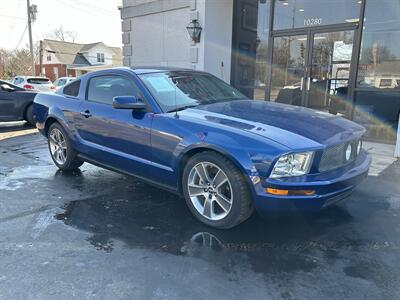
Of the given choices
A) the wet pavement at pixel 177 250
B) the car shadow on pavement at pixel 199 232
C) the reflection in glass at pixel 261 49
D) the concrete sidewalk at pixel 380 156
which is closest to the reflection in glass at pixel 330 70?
the concrete sidewalk at pixel 380 156

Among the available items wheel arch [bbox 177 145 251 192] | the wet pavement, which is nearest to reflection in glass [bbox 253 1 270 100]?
the wet pavement

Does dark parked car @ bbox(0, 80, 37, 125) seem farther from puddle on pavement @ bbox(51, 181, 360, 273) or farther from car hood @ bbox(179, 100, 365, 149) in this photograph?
car hood @ bbox(179, 100, 365, 149)

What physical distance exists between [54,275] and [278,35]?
7.77 metres

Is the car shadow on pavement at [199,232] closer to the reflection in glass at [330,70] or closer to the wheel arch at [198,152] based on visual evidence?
the wheel arch at [198,152]

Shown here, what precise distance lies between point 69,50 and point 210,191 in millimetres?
55114

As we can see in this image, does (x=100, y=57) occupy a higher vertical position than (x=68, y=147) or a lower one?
higher

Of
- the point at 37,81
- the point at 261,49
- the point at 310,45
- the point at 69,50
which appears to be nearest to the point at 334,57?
the point at 310,45

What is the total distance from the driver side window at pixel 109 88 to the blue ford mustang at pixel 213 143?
0.01 m

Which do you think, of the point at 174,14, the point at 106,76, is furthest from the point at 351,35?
the point at 106,76

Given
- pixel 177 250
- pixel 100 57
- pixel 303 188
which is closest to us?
pixel 303 188

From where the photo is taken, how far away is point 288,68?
29.1 feet

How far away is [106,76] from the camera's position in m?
4.65

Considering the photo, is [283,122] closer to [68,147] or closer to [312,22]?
[68,147]

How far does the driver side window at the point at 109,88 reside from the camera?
423 cm
